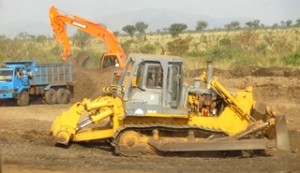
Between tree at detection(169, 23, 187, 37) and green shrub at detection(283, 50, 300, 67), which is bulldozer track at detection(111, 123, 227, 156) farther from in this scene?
tree at detection(169, 23, 187, 37)

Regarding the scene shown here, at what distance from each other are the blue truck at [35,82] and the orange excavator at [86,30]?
2.93 m

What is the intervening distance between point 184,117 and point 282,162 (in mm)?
2645

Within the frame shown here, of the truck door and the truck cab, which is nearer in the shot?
the truck door

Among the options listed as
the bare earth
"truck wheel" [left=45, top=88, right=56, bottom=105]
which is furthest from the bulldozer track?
"truck wheel" [left=45, top=88, right=56, bottom=105]

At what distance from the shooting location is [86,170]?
12.6m

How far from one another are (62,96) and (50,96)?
0.68m

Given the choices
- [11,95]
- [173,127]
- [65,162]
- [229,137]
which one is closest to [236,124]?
[229,137]

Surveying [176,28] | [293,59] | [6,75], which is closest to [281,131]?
[6,75]

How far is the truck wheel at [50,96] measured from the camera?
98.8 ft

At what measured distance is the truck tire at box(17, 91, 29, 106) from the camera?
1137 inches

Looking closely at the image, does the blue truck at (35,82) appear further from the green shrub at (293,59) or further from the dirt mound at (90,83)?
the green shrub at (293,59)

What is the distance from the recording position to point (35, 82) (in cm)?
2947

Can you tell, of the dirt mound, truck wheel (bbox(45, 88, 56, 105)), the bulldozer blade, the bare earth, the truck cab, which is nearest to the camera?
the bare earth

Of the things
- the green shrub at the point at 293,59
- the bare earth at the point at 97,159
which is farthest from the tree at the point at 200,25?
the bare earth at the point at 97,159
